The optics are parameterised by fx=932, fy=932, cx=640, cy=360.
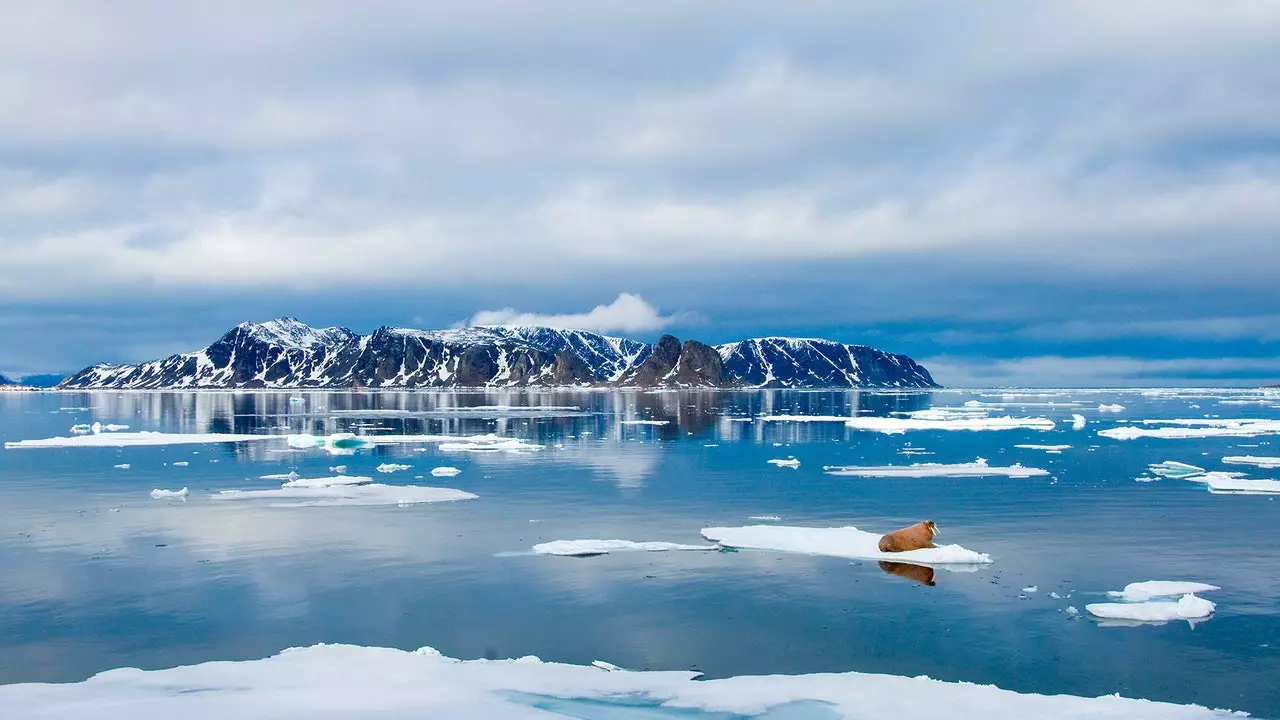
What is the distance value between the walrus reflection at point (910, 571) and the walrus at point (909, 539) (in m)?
1.05

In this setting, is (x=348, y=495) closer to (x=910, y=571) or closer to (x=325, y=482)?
(x=325, y=482)

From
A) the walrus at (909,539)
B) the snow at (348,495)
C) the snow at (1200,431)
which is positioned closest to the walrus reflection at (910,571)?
the walrus at (909,539)

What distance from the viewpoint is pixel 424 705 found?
14.2 meters

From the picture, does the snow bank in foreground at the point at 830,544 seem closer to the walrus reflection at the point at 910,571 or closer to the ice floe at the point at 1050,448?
the walrus reflection at the point at 910,571

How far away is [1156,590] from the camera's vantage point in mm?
21781

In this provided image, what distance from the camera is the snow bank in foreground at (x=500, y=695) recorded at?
13945 millimetres

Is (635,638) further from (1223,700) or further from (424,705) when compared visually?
(1223,700)

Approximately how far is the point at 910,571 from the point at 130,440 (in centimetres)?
6623

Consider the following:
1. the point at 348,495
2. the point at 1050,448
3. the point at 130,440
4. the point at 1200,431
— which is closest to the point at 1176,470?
the point at 1050,448

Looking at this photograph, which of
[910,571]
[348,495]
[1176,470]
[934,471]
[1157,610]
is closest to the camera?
[1157,610]

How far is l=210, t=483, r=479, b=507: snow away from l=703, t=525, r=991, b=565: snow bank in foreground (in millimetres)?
13979

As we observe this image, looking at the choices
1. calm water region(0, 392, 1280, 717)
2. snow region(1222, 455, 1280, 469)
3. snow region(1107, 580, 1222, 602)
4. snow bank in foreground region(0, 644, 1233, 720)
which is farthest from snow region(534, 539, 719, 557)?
snow region(1222, 455, 1280, 469)

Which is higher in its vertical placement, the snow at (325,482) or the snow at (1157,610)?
the snow at (325,482)

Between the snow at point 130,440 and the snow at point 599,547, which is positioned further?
the snow at point 130,440
